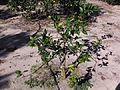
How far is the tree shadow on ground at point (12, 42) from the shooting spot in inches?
159

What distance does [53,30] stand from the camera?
5.00 m

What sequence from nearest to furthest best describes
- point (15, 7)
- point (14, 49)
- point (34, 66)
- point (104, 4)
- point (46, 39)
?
point (46, 39), point (34, 66), point (14, 49), point (15, 7), point (104, 4)

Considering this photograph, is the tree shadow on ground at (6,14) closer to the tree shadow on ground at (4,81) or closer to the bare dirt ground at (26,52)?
the bare dirt ground at (26,52)

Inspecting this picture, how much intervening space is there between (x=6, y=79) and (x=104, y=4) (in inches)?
278

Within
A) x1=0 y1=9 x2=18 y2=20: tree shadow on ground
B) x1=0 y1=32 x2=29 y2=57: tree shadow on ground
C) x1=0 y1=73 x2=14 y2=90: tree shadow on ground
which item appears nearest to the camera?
x1=0 y1=73 x2=14 y2=90: tree shadow on ground

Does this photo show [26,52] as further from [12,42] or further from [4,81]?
[4,81]

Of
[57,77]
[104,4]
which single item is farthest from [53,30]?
[104,4]

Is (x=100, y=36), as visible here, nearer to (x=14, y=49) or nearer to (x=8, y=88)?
(x=14, y=49)

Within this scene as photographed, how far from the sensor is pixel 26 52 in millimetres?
3891

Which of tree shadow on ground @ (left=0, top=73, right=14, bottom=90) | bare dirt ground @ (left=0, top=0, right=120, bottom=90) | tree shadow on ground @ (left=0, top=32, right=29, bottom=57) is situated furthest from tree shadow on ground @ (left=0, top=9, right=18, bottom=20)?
tree shadow on ground @ (left=0, top=73, right=14, bottom=90)

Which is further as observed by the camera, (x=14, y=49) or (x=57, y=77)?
(x=14, y=49)

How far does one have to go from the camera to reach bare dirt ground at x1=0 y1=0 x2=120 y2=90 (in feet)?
9.77

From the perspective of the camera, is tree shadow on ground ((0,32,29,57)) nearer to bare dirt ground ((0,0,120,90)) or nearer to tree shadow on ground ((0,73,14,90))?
bare dirt ground ((0,0,120,90))

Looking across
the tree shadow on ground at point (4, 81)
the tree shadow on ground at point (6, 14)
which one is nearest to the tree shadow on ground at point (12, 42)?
the tree shadow on ground at point (4, 81)
